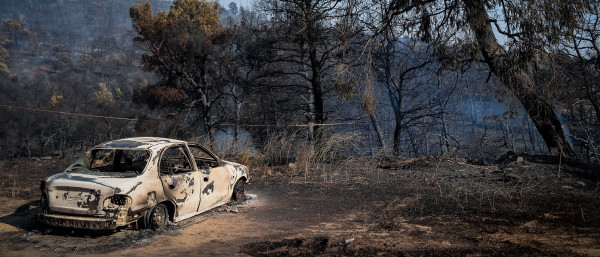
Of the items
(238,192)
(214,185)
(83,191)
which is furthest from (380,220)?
(83,191)

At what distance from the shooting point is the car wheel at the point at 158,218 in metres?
5.90

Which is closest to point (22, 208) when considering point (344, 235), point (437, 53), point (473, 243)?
point (344, 235)

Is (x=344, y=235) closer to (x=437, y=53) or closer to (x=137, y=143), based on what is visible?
(x=137, y=143)

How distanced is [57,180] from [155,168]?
127cm

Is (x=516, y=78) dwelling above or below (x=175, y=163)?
above

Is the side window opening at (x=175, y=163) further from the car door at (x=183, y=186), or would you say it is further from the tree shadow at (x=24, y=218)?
the tree shadow at (x=24, y=218)

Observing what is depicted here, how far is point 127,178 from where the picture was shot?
5.78 m

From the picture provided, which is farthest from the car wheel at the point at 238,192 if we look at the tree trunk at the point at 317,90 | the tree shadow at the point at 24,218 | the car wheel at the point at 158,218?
the tree trunk at the point at 317,90

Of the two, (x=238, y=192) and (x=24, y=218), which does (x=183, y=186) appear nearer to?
(x=238, y=192)

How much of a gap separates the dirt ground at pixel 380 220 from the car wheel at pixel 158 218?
0.39ft

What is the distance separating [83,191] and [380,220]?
4379mm

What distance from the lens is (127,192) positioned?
18.2 ft

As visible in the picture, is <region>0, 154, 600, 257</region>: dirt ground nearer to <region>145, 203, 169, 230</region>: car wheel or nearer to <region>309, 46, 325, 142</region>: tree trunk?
<region>145, 203, 169, 230</region>: car wheel

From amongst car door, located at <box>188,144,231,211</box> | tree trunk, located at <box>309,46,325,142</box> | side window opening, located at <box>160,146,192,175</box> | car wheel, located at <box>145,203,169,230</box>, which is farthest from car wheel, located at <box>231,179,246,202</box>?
tree trunk, located at <box>309,46,325,142</box>
